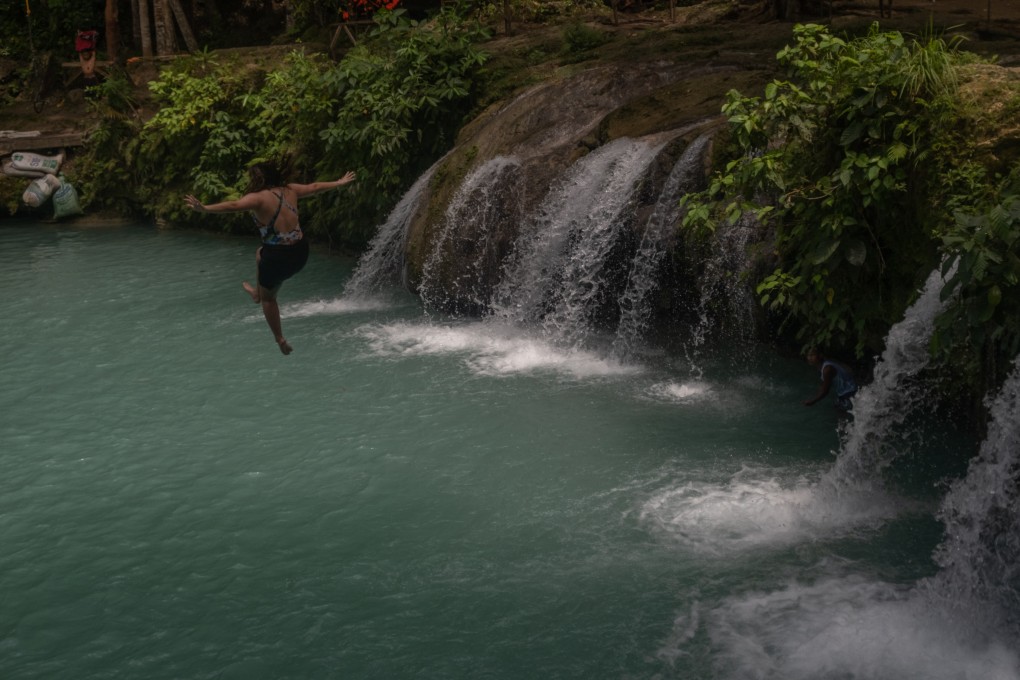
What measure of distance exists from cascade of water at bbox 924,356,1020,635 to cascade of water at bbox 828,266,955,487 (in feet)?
2.46

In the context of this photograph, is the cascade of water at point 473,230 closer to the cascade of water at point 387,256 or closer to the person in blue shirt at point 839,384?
the cascade of water at point 387,256

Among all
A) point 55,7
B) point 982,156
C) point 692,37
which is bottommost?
point 982,156

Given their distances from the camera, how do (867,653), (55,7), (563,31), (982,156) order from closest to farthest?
(867,653) → (982,156) → (563,31) → (55,7)

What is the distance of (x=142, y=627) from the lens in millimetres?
6102

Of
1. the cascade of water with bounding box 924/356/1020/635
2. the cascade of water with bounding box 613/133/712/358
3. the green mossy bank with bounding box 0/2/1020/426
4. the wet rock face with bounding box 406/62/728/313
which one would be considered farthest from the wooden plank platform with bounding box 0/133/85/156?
the cascade of water with bounding box 924/356/1020/635

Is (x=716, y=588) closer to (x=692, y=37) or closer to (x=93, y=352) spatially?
(x=93, y=352)

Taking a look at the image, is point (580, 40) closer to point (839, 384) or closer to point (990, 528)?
point (839, 384)

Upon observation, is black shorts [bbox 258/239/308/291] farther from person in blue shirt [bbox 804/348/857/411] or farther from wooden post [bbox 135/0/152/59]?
wooden post [bbox 135/0/152/59]

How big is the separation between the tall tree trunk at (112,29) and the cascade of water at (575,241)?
482 inches

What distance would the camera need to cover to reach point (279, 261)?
8.32 m

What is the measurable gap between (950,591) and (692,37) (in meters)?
8.53

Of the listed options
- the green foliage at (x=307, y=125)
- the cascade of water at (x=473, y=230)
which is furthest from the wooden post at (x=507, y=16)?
the cascade of water at (x=473, y=230)

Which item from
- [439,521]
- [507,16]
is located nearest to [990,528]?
[439,521]

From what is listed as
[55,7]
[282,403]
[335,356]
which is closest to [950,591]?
[282,403]
